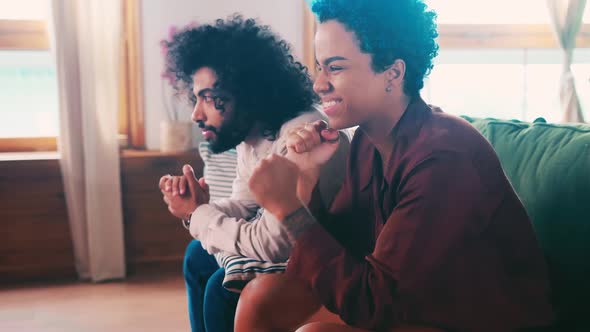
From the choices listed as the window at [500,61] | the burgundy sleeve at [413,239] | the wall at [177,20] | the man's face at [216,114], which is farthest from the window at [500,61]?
the burgundy sleeve at [413,239]

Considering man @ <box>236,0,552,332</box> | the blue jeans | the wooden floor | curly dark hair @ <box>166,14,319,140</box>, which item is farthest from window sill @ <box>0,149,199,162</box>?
man @ <box>236,0,552,332</box>

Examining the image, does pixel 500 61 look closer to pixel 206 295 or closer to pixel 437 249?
pixel 206 295

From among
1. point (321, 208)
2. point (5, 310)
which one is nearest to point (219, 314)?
point (321, 208)

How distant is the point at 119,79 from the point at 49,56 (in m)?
0.37

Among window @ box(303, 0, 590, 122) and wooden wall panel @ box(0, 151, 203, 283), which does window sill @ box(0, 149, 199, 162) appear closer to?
wooden wall panel @ box(0, 151, 203, 283)

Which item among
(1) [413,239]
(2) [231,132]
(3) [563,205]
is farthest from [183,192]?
(3) [563,205]

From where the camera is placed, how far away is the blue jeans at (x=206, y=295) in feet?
4.39

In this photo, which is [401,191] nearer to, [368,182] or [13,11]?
[368,182]

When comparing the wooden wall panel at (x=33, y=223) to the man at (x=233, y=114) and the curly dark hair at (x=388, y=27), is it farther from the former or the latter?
the curly dark hair at (x=388, y=27)

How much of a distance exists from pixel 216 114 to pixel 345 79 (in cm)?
52

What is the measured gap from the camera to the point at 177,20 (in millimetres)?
2879

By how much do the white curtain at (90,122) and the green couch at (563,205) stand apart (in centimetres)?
202

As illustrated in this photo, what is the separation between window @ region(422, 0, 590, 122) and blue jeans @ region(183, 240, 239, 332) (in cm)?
199

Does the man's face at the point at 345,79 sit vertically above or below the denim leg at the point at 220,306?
above
